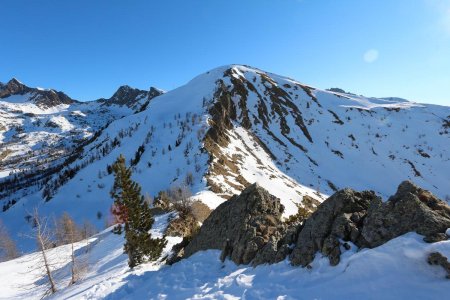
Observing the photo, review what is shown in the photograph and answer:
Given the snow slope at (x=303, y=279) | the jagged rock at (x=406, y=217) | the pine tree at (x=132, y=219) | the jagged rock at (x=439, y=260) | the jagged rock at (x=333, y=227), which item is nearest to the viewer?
the jagged rock at (x=439, y=260)

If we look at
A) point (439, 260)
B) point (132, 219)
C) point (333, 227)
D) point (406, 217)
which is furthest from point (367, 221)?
point (132, 219)

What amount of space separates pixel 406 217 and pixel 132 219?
21.0 meters

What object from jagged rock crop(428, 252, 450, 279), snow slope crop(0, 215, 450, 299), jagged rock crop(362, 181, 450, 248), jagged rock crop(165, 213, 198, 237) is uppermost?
jagged rock crop(362, 181, 450, 248)

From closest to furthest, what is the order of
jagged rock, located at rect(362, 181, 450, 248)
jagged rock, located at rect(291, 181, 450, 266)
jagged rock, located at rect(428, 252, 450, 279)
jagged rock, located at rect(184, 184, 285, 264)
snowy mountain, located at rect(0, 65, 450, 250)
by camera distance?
jagged rock, located at rect(428, 252, 450, 279)
jagged rock, located at rect(362, 181, 450, 248)
jagged rock, located at rect(291, 181, 450, 266)
jagged rock, located at rect(184, 184, 285, 264)
snowy mountain, located at rect(0, 65, 450, 250)

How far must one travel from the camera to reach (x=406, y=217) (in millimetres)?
13258

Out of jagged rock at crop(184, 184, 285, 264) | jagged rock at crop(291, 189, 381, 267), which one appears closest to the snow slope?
jagged rock at crop(291, 189, 381, 267)

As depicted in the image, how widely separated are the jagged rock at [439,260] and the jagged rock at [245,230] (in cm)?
770

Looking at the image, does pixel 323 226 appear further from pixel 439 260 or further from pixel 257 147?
pixel 257 147

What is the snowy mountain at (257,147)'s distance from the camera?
3413 inches

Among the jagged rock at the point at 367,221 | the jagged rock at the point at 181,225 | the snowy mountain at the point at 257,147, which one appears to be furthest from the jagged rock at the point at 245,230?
the snowy mountain at the point at 257,147

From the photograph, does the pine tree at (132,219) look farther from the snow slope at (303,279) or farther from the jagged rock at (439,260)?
the jagged rock at (439,260)

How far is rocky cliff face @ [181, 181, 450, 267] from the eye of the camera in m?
13.2

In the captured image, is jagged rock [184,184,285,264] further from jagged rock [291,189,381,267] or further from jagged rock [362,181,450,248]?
jagged rock [362,181,450,248]

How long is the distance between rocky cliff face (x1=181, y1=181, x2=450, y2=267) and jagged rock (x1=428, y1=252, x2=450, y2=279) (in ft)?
3.22
